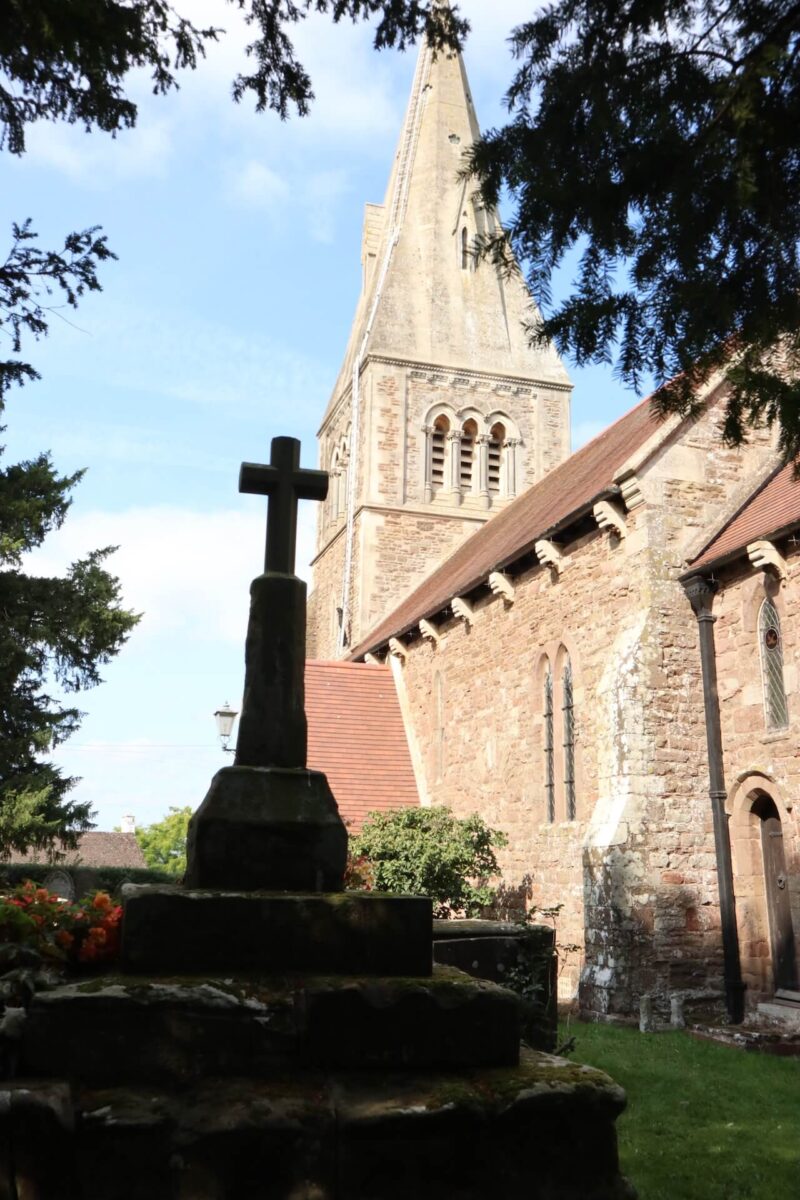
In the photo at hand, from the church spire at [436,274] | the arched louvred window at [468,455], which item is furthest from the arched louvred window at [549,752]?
the church spire at [436,274]

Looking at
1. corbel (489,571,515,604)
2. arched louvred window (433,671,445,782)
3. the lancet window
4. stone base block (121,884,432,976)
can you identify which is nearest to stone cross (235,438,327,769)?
stone base block (121,884,432,976)

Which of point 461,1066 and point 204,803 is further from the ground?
point 204,803

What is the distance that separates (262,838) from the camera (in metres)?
4.52

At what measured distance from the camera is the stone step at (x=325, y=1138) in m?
3.29

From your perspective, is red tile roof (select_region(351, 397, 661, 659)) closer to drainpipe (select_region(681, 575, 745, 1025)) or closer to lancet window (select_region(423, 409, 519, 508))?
drainpipe (select_region(681, 575, 745, 1025))

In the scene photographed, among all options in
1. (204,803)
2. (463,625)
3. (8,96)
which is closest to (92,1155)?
(204,803)

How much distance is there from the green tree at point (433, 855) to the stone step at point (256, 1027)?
9.45 metres

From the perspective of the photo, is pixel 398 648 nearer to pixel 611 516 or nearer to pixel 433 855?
pixel 433 855

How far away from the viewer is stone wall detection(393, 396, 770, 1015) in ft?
36.0

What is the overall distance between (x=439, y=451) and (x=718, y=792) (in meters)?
16.7

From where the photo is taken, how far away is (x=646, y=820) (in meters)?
11.2

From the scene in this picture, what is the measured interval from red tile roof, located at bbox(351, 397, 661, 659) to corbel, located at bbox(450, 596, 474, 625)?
15 centimetres

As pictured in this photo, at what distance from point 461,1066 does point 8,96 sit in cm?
609

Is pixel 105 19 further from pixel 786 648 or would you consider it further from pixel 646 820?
pixel 646 820
